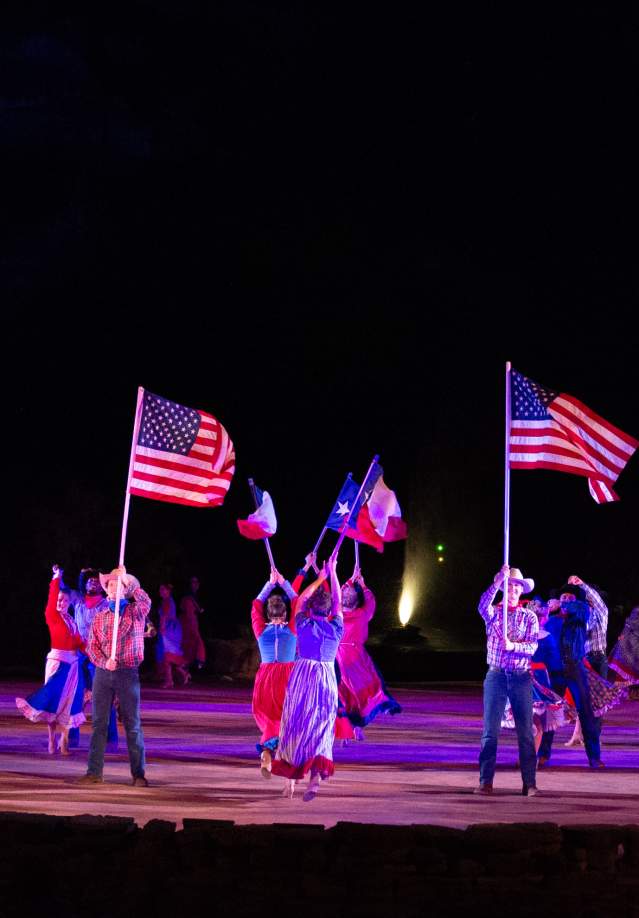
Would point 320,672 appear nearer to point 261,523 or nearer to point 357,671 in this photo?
point 261,523

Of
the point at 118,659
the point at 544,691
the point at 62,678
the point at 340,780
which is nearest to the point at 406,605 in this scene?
the point at 62,678

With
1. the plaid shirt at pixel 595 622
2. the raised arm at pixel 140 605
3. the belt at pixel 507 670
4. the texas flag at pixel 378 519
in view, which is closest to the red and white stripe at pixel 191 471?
the raised arm at pixel 140 605

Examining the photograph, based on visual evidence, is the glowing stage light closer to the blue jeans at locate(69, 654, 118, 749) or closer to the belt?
the blue jeans at locate(69, 654, 118, 749)

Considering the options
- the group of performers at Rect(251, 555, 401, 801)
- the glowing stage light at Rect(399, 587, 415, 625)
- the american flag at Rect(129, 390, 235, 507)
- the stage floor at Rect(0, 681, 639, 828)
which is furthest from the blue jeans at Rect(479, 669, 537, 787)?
the glowing stage light at Rect(399, 587, 415, 625)

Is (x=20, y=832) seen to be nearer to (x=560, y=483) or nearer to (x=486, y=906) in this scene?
(x=486, y=906)

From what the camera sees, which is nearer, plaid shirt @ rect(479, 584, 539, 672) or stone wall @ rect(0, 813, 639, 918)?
stone wall @ rect(0, 813, 639, 918)

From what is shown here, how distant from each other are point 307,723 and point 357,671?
21.8ft

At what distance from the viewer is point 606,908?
7.78 m

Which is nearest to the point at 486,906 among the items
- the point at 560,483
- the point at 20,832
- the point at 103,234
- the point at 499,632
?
the point at 20,832

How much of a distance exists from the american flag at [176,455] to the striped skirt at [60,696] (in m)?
2.20

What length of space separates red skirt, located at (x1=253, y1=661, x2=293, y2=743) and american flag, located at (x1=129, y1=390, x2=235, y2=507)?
6.26 feet

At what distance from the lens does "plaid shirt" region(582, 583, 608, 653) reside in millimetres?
18375

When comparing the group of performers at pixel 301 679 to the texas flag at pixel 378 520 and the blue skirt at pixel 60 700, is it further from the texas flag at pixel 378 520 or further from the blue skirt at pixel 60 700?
the texas flag at pixel 378 520

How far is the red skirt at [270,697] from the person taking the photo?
15.5 metres
